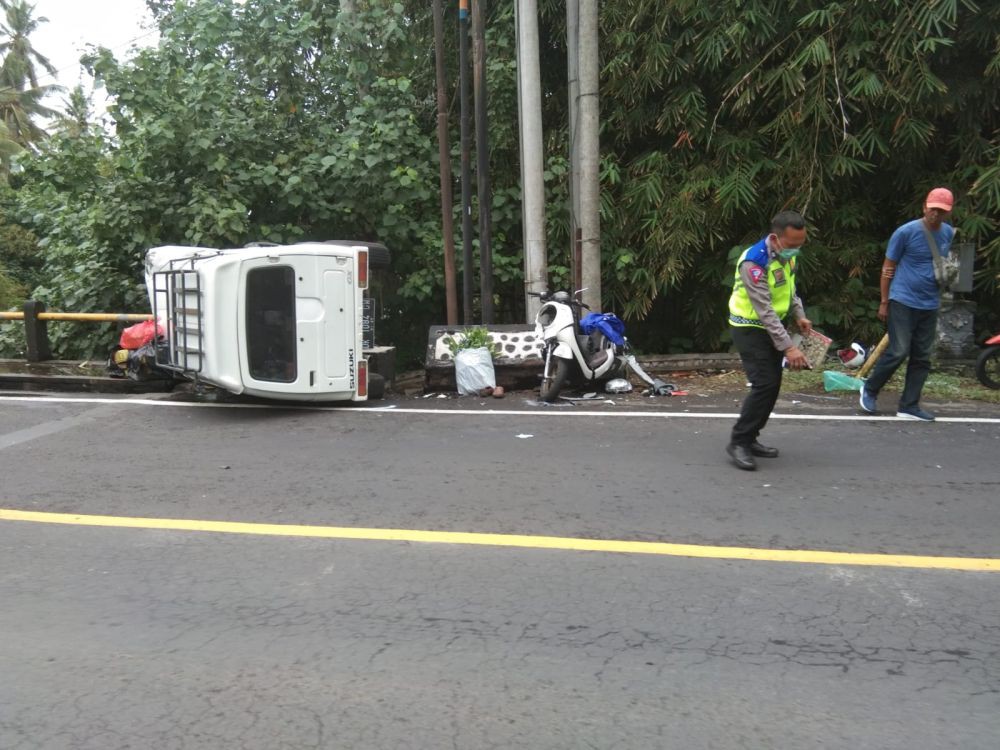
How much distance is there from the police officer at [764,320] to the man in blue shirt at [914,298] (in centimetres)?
162

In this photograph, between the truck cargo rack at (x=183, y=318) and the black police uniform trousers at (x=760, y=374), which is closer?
the black police uniform trousers at (x=760, y=374)

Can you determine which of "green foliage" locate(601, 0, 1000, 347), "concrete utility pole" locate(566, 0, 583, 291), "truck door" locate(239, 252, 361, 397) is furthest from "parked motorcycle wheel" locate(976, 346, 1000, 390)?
"truck door" locate(239, 252, 361, 397)

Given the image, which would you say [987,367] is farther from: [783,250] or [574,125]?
[574,125]

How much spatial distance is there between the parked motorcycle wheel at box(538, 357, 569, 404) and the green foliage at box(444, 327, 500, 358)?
102 centimetres

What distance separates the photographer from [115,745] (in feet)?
8.74

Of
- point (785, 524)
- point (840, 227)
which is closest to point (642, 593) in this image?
point (785, 524)

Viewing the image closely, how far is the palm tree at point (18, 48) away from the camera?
41750 millimetres

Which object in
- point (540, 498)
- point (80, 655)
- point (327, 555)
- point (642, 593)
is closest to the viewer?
point (80, 655)

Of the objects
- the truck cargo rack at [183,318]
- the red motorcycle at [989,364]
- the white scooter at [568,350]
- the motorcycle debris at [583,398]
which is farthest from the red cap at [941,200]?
the truck cargo rack at [183,318]

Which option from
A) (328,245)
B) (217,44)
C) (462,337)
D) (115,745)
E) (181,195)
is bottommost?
(115,745)

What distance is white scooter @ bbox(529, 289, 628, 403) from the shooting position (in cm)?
829

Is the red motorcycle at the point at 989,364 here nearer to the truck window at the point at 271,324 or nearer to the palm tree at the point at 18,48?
the truck window at the point at 271,324

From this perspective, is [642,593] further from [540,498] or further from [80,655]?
[80,655]

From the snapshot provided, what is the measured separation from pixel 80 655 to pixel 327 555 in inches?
48.7
